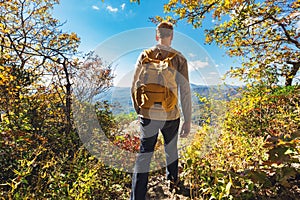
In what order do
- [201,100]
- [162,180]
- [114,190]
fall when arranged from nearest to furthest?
1. [114,190]
2. [162,180]
3. [201,100]

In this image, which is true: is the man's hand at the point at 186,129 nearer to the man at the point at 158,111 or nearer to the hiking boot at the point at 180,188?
the man at the point at 158,111

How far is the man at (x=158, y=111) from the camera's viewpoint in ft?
7.36

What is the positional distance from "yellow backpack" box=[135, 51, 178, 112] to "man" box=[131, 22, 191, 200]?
1 centimetres

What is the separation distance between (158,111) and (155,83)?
314mm

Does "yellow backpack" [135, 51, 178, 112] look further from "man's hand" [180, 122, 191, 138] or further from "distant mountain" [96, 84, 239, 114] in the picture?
"distant mountain" [96, 84, 239, 114]

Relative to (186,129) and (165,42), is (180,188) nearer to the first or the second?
(186,129)

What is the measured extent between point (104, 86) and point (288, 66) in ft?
22.8

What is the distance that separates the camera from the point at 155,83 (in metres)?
2.24

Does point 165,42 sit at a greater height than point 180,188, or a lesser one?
greater

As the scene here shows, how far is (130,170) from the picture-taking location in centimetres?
328

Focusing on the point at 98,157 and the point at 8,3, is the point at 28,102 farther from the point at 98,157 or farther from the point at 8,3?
the point at 8,3

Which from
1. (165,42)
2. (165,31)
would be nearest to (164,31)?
(165,31)

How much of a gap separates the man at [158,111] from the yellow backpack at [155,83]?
0.01 metres

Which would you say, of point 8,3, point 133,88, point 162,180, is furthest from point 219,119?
point 8,3
